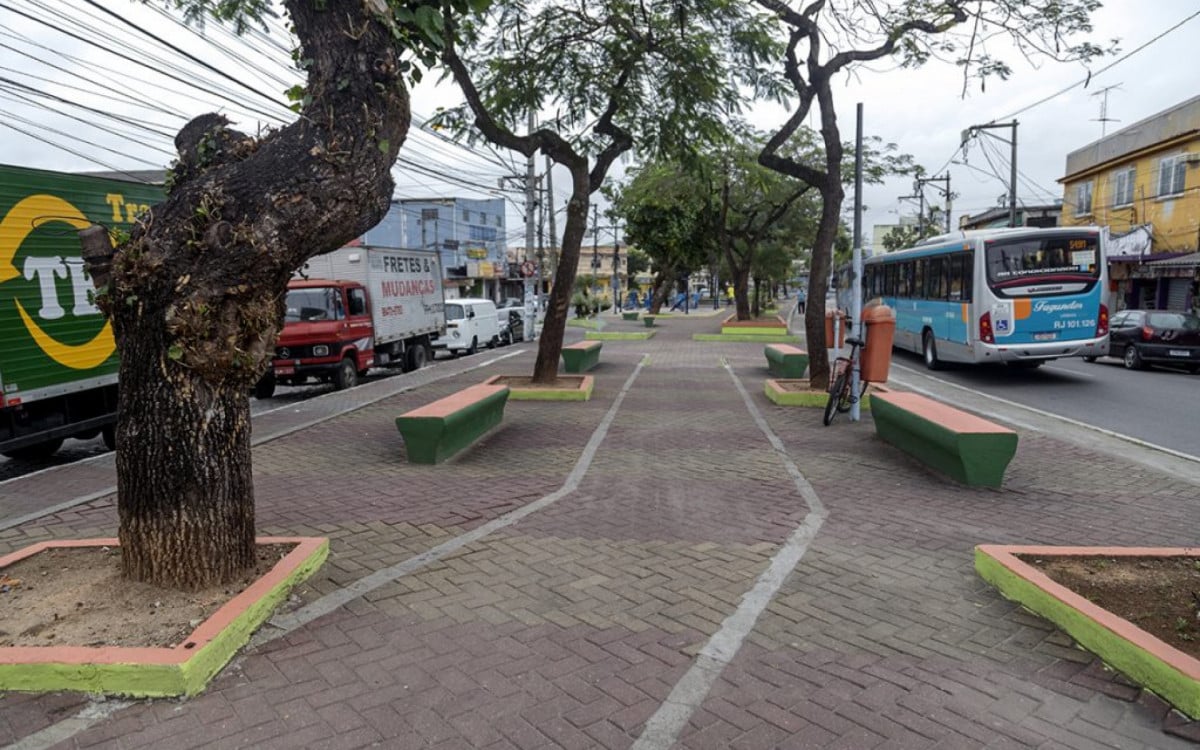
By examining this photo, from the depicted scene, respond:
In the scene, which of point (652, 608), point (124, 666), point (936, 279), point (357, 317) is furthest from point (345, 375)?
point (936, 279)

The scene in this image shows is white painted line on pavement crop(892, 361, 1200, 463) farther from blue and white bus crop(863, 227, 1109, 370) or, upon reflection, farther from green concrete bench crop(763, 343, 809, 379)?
green concrete bench crop(763, 343, 809, 379)

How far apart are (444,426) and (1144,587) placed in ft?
18.0

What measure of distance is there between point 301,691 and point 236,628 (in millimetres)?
541

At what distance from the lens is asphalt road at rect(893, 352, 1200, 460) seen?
1005 centimetres

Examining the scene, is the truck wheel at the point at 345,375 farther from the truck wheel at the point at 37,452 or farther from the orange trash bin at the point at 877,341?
the orange trash bin at the point at 877,341

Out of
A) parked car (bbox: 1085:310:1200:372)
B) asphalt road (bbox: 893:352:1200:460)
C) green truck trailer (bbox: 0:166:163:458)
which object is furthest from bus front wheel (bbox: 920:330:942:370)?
green truck trailer (bbox: 0:166:163:458)

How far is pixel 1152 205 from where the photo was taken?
26.2 m

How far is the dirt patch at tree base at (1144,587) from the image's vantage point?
353cm

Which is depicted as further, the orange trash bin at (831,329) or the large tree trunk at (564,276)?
the large tree trunk at (564,276)

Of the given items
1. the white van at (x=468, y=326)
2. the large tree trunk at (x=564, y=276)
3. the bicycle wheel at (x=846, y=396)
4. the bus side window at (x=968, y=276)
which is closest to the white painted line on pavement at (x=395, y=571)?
the bicycle wheel at (x=846, y=396)

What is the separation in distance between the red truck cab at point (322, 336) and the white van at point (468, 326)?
19.2 feet

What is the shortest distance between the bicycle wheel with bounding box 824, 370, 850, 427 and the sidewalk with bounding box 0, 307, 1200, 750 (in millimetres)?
1374

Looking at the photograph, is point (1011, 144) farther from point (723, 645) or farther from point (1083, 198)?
point (723, 645)

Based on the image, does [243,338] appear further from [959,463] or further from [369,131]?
[959,463]
